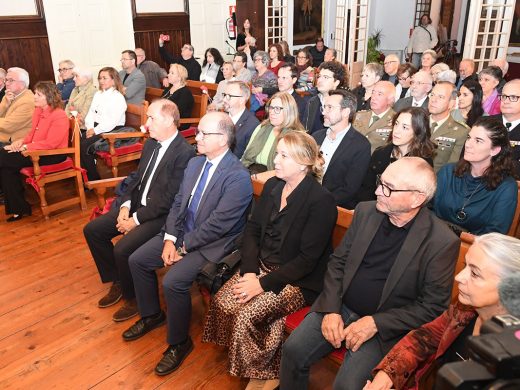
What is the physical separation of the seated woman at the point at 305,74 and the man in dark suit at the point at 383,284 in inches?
180

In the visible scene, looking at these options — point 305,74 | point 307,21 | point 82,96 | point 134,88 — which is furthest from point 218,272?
point 307,21

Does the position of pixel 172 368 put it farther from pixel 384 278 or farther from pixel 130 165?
pixel 130 165

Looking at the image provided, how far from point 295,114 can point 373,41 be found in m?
10.3

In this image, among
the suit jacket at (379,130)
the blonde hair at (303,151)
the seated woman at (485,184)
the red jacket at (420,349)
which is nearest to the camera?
the red jacket at (420,349)

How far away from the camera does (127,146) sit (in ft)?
16.4

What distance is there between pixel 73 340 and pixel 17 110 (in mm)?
3007

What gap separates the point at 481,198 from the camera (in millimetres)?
2518

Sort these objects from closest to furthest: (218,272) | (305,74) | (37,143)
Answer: (218,272), (37,143), (305,74)

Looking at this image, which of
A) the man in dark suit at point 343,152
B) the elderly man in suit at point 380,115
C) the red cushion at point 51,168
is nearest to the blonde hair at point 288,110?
the man in dark suit at point 343,152

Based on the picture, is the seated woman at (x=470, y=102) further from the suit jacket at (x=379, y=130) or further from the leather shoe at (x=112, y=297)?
the leather shoe at (x=112, y=297)

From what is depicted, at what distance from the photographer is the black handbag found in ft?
8.07

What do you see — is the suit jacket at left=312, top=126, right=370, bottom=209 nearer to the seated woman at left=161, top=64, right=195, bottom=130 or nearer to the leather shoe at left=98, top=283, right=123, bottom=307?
the leather shoe at left=98, top=283, right=123, bottom=307

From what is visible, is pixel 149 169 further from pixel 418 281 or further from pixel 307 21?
pixel 307 21

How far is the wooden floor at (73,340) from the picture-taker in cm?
242
